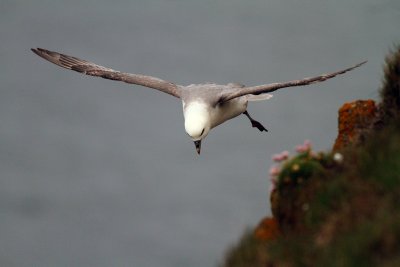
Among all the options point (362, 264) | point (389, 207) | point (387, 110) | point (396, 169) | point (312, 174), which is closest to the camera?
point (362, 264)

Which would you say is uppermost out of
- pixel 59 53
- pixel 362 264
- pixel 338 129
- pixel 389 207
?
pixel 59 53

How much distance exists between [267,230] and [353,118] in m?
3.81

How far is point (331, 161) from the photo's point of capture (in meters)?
9.75

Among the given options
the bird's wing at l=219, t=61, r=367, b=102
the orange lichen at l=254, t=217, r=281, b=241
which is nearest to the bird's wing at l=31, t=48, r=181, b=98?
the bird's wing at l=219, t=61, r=367, b=102

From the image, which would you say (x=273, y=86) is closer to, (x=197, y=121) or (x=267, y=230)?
(x=197, y=121)

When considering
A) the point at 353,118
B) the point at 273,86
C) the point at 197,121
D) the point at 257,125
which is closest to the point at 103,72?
the point at 257,125

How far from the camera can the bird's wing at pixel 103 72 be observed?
54.3 ft

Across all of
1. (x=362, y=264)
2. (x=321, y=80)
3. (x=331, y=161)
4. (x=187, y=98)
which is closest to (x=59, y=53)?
(x=187, y=98)

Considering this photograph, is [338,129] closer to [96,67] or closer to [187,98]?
[187,98]

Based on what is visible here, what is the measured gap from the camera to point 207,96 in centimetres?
1473

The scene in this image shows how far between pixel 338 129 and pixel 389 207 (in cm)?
498

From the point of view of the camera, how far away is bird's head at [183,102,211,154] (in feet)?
45.1

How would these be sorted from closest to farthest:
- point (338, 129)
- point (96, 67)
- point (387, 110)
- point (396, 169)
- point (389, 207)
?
point (389, 207) → point (396, 169) → point (387, 110) → point (338, 129) → point (96, 67)

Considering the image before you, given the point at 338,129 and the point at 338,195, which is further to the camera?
the point at 338,129
